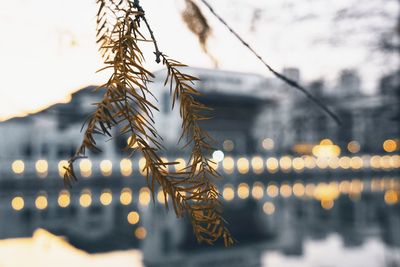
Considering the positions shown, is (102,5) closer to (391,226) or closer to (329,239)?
(329,239)

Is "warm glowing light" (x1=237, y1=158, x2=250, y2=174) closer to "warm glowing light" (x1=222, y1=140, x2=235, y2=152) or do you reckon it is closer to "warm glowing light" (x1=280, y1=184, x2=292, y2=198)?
"warm glowing light" (x1=280, y1=184, x2=292, y2=198)

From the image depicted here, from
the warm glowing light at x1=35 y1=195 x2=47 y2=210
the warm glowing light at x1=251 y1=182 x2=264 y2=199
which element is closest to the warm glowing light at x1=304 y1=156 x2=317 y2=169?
the warm glowing light at x1=251 y1=182 x2=264 y2=199

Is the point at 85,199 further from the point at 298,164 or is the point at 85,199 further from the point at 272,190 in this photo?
the point at 298,164

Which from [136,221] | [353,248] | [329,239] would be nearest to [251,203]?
[136,221]

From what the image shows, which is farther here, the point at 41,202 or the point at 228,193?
the point at 228,193

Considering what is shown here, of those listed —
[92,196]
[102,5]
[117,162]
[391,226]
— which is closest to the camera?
[102,5]

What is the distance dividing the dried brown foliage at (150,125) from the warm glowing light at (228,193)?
25021 millimetres

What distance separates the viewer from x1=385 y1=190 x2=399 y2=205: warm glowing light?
24188mm

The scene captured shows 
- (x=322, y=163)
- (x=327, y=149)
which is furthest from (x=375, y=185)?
(x=327, y=149)

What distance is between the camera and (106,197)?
2570 centimetres

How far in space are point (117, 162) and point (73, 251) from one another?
22456mm

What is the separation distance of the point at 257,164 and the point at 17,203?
2072 centimetres

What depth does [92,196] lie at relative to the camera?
85.4 feet

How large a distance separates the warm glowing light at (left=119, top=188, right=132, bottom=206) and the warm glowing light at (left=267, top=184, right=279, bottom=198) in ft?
27.1
